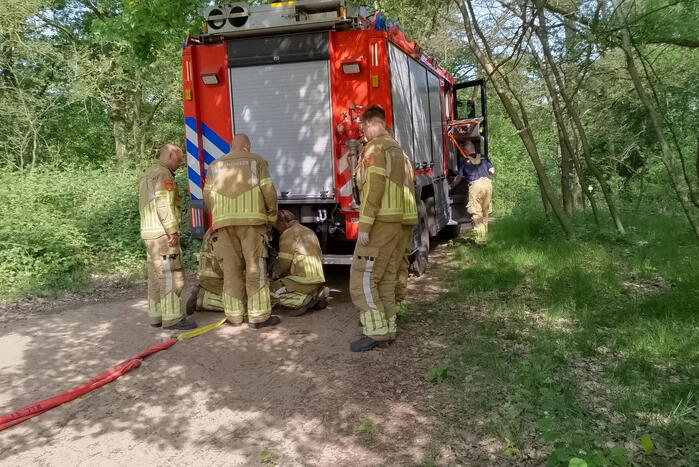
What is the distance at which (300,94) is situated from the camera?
620cm

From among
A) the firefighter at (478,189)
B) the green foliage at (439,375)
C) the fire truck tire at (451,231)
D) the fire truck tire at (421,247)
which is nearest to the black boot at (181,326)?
the green foliage at (439,375)

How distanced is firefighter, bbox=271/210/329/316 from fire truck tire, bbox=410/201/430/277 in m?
1.60

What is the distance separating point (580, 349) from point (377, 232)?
1885mm

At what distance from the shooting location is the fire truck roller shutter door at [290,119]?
6.16 metres

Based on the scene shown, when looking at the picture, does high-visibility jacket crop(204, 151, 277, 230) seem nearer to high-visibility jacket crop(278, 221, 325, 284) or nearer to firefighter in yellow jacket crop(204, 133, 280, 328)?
firefighter in yellow jacket crop(204, 133, 280, 328)

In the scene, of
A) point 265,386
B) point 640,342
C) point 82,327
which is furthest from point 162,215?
point 640,342

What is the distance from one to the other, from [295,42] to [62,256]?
4878 millimetres

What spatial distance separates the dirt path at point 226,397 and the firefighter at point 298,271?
256 mm

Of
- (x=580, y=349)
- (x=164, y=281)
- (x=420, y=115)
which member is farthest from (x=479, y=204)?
Answer: (x=164, y=281)

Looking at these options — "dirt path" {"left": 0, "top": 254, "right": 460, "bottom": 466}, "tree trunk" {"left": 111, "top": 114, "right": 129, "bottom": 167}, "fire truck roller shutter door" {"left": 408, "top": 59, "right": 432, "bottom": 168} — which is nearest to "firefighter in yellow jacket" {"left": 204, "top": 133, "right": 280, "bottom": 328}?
"dirt path" {"left": 0, "top": 254, "right": 460, "bottom": 466}

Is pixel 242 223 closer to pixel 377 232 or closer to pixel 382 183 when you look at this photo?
pixel 377 232

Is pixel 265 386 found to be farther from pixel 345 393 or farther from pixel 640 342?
pixel 640 342

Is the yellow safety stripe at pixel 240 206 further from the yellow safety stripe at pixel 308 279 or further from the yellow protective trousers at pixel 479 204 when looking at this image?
the yellow protective trousers at pixel 479 204

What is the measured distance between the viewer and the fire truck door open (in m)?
6.16
